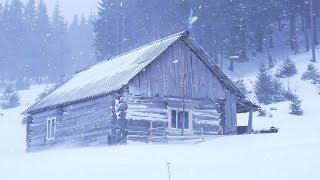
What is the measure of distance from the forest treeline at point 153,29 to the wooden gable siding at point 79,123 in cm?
1172

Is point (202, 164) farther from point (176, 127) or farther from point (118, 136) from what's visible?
point (176, 127)

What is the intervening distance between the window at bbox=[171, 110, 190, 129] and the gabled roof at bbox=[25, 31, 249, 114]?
3085mm

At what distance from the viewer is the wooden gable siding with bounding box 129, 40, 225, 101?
20906 mm

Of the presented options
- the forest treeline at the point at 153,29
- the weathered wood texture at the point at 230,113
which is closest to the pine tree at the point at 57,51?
the forest treeline at the point at 153,29

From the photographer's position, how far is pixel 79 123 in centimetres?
2280

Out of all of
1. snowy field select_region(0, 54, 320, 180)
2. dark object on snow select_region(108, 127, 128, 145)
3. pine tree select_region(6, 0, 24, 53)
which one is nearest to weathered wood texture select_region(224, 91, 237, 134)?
snowy field select_region(0, 54, 320, 180)

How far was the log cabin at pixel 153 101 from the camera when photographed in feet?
67.3

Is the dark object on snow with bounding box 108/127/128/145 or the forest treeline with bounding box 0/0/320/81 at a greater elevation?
the forest treeline with bounding box 0/0/320/81

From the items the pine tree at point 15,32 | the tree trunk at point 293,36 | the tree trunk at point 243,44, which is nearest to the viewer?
the tree trunk at point 243,44

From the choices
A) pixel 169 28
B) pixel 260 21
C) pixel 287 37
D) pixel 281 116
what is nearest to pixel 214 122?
pixel 281 116

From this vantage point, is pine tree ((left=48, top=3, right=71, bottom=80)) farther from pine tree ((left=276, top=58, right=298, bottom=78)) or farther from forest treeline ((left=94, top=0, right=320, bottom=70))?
pine tree ((left=276, top=58, right=298, bottom=78))

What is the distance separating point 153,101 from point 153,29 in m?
39.5

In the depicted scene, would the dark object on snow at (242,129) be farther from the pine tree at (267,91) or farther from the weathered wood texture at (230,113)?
the pine tree at (267,91)

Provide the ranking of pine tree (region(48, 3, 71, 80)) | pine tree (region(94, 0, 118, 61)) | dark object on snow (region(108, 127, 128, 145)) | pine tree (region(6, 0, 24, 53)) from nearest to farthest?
dark object on snow (region(108, 127, 128, 145)), pine tree (region(94, 0, 118, 61)), pine tree (region(6, 0, 24, 53)), pine tree (region(48, 3, 71, 80))
